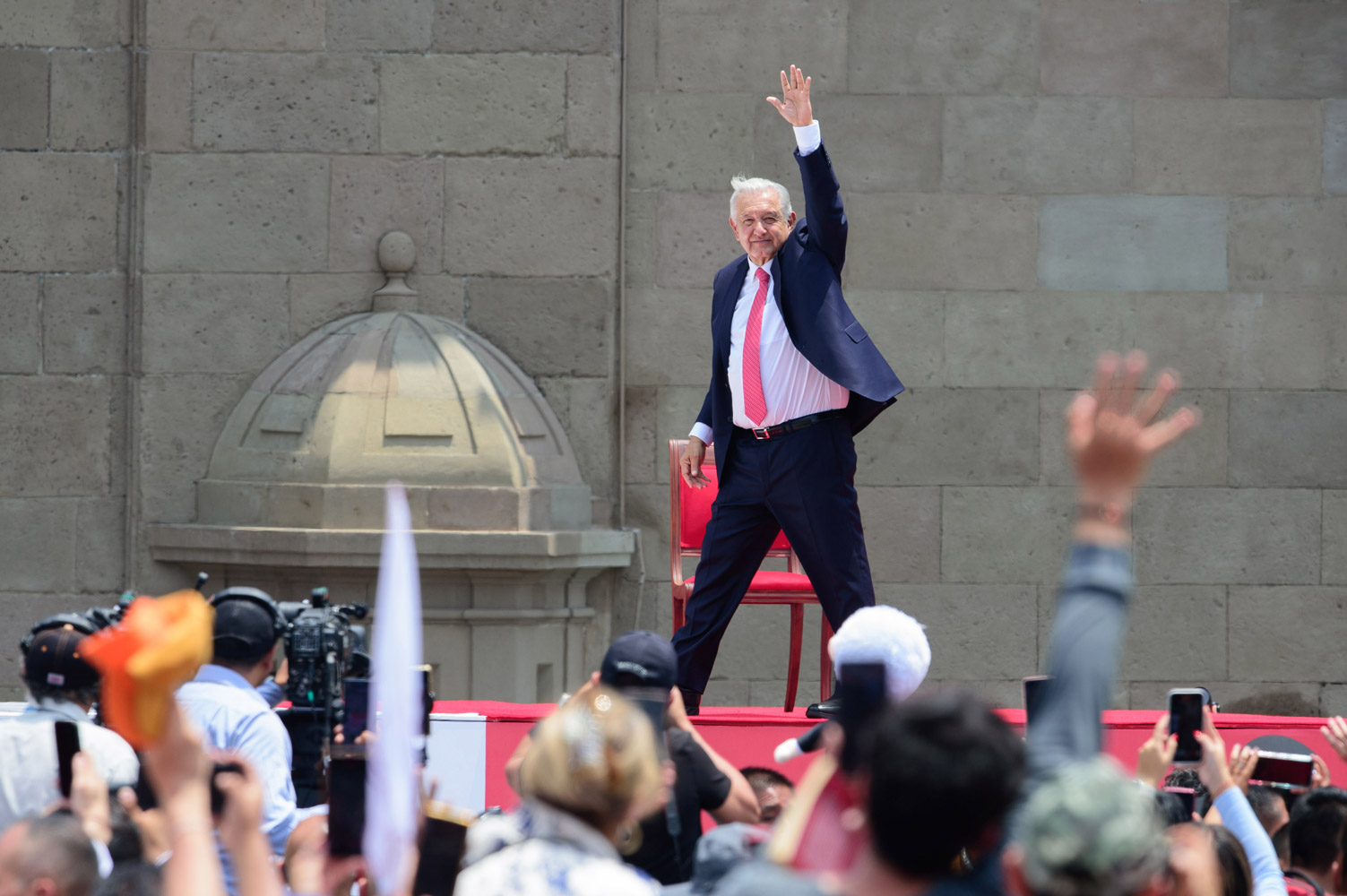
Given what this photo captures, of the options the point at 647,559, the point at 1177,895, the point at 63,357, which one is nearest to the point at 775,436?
the point at 647,559

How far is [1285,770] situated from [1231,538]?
3.45 m

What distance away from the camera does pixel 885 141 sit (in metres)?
6.18

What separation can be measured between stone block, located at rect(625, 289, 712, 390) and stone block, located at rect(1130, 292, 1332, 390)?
166 centimetres

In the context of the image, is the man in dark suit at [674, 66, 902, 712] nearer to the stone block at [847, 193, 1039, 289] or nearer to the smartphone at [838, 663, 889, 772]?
the stone block at [847, 193, 1039, 289]

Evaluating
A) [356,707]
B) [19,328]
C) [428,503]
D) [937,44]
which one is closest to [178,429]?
[19,328]

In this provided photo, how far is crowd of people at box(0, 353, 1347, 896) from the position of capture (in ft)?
5.15

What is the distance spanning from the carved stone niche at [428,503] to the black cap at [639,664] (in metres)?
2.97

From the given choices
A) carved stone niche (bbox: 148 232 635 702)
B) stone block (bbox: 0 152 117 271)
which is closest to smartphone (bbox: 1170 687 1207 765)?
carved stone niche (bbox: 148 232 635 702)

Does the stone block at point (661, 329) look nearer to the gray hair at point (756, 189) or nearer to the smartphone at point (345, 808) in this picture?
the gray hair at point (756, 189)

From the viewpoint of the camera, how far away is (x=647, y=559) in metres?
6.14

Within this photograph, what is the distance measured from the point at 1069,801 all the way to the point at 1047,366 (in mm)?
4793

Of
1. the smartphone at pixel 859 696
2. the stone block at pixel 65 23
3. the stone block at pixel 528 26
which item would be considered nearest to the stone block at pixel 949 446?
the stone block at pixel 528 26

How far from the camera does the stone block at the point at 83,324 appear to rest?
20.1 feet

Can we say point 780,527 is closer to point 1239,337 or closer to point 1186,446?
point 1186,446
